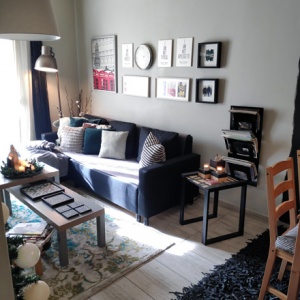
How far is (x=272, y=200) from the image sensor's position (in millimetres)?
1687

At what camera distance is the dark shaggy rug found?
1976 millimetres

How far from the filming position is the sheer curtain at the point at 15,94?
4121 millimetres

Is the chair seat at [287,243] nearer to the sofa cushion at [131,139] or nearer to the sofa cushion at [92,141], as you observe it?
the sofa cushion at [131,139]

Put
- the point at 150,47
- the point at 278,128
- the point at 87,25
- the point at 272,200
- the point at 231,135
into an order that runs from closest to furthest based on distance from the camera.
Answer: the point at 272,200 → the point at 278,128 → the point at 231,135 → the point at 150,47 → the point at 87,25

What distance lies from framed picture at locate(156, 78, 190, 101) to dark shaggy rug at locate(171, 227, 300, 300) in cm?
182

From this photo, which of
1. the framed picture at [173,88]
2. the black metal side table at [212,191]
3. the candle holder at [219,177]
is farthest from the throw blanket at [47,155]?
the candle holder at [219,177]

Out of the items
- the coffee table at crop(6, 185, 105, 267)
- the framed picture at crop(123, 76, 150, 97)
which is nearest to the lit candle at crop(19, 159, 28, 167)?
the coffee table at crop(6, 185, 105, 267)

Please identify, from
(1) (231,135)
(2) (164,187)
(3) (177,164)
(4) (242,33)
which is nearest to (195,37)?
(4) (242,33)

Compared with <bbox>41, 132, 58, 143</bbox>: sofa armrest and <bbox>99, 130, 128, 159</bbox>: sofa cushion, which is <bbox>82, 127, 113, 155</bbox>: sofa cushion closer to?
<bbox>99, 130, 128, 159</bbox>: sofa cushion

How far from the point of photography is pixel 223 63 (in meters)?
3.00

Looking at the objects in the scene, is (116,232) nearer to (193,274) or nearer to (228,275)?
(193,274)

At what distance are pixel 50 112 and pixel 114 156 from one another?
5.67 feet

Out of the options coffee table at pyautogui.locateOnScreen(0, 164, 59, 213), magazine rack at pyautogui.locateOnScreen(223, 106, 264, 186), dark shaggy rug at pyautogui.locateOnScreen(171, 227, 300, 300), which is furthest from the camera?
magazine rack at pyautogui.locateOnScreen(223, 106, 264, 186)

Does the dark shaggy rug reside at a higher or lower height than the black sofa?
lower
